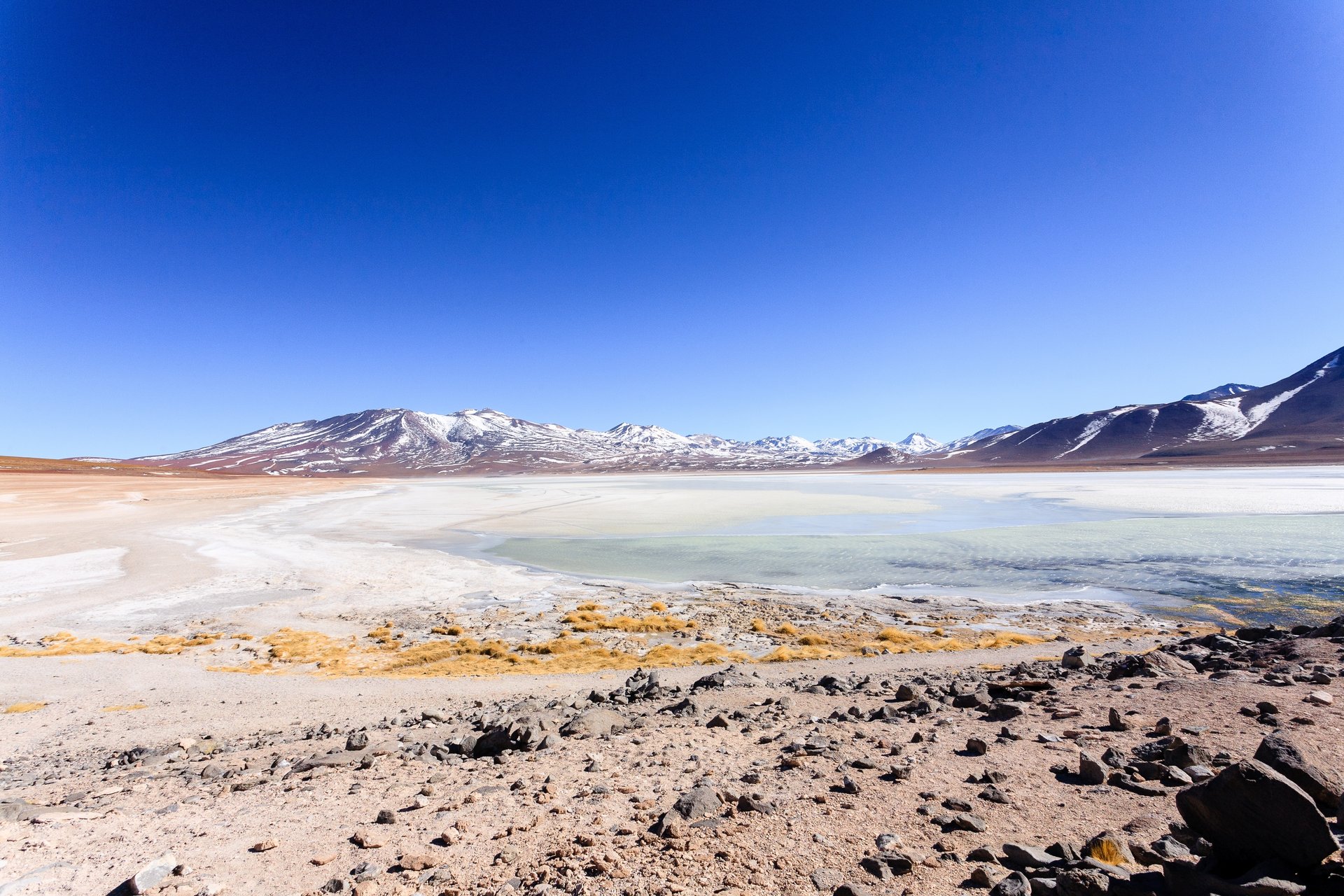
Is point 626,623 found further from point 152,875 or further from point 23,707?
point 152,875

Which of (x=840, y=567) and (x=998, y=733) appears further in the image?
(x=840, y=567)

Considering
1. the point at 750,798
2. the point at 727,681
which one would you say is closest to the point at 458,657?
the point at 727,681

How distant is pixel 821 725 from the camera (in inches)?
304

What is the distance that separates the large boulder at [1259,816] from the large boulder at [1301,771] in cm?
74

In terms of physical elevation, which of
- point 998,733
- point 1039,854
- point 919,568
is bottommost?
point 919,568

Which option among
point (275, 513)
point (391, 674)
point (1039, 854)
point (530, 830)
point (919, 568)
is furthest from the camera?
point (275, 513)

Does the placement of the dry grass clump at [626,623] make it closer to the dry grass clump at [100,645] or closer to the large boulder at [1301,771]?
the dry grass clump at [100,645]

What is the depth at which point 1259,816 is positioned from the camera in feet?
11.4

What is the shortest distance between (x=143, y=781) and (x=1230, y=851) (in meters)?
9.99

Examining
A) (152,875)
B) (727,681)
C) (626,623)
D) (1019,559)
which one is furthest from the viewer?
(1019,559)

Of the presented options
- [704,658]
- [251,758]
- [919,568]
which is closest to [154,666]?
[251,758]

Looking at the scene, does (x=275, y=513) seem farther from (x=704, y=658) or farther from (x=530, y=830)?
(x=530, y=830)

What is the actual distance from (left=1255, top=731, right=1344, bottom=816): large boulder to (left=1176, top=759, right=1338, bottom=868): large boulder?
2.43 feet

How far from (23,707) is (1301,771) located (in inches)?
640
